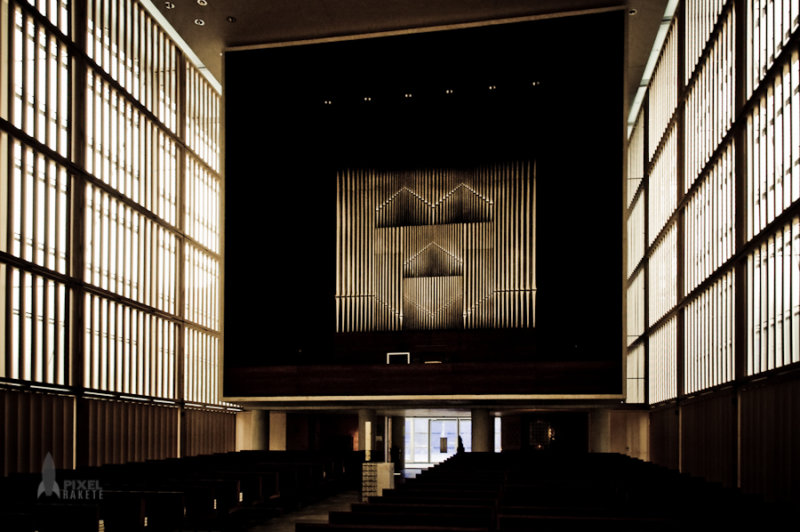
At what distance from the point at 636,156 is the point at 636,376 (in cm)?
Answer: 686

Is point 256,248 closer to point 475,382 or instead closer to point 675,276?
point 475,382

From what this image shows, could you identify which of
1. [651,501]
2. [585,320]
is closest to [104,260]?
[585,320]

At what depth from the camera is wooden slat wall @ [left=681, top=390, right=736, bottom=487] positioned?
577 inches

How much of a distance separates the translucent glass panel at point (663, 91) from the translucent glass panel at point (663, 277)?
2.65 m

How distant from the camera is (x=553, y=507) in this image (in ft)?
21.5

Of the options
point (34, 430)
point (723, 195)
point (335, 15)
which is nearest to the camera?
point (723, 195)

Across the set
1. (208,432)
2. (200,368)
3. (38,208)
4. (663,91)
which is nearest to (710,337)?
(663,91)

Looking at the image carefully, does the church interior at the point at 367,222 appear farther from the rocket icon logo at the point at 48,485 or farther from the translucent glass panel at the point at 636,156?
the translucent glass panel at the point at 636,156

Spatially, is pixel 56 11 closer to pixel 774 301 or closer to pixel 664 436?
pixel 774 301

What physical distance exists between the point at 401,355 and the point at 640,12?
8.84m

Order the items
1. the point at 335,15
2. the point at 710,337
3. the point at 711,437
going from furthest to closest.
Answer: the point at 335,15 < the point at 710,337 < the point at 711,437

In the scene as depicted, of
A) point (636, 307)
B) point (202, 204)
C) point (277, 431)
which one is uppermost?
point (202, 204)

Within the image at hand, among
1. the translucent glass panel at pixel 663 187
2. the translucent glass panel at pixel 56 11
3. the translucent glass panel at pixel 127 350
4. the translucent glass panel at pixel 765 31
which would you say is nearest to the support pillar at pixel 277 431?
the translucent glass panel at pixel 127 350

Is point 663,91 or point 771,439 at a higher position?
point 663,91
